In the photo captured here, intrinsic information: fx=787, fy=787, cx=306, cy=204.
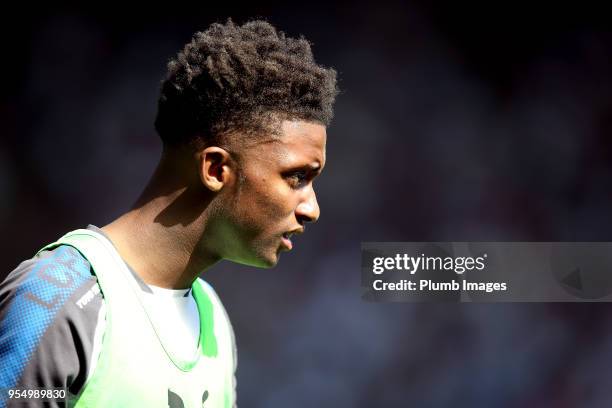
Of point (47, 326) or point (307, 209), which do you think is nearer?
point (47, 326)

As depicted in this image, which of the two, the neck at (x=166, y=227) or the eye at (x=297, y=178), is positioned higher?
the eye at (x=297, y=178)

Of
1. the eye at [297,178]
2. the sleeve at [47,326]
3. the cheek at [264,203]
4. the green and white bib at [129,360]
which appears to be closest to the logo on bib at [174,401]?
the green and white bib at [129,360]

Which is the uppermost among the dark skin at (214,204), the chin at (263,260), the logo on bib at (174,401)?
the dark skin at (214,204)

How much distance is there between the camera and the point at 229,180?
5.43ft

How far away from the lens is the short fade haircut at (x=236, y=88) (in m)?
1.65

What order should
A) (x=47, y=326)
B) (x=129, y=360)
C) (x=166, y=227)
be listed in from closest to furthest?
(x=47, y=326) → (x=129, y=360) → (x=166, y=227)

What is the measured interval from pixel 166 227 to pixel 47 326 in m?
0.36

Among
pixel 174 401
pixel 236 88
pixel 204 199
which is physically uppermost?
pixel 236 88

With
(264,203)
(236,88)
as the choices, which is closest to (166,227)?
(264,203)

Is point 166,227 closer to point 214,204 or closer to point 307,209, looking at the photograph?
point 214,204

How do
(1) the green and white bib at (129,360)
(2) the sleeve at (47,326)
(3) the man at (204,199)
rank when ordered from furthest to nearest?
(3) the man at (204,199)
(1) the green and white bib at (129,360)
(2) the sleeve at (47,326)

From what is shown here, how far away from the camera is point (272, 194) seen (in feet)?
5.44

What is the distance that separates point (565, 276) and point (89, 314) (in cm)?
278

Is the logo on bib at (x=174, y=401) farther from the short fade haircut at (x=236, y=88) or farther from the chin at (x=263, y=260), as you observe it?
the short fade haircut at (x=236, y=88)
